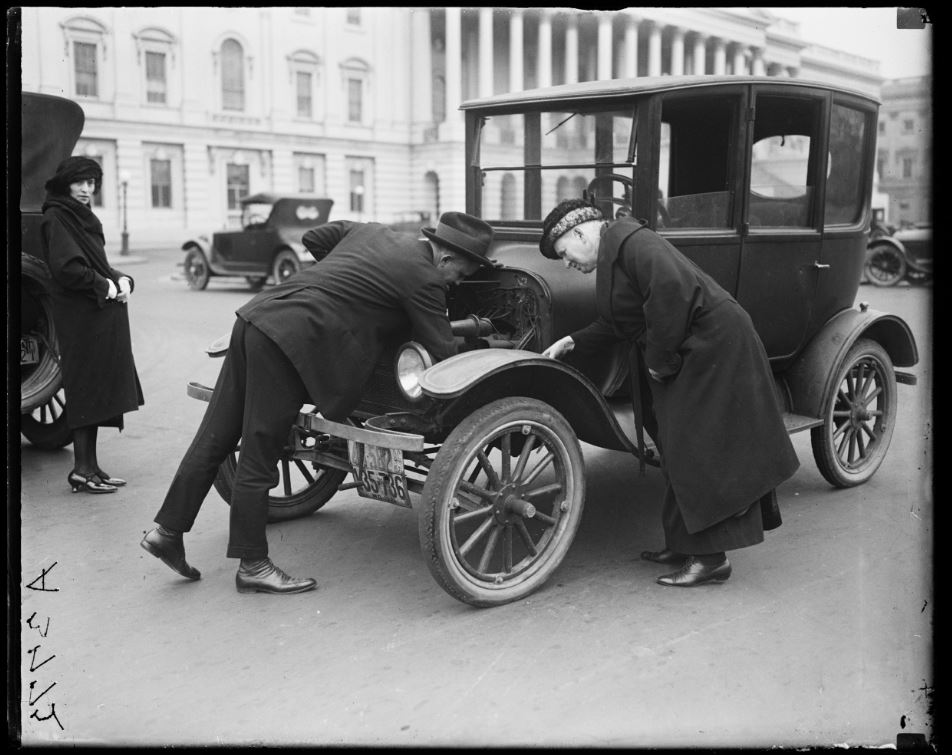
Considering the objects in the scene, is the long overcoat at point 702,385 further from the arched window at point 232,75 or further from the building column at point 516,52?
the arched window at point 232,75

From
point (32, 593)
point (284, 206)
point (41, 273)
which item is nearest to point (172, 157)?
point (284, 206)

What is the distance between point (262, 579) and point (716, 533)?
1993 mm

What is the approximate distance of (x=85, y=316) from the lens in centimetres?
561

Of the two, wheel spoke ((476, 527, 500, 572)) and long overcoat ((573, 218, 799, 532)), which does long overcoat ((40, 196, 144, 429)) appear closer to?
wheel spoke ((476, 527, 500, 572))

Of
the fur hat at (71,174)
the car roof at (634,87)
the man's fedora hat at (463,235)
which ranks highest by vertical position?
the car roof at (634,87)

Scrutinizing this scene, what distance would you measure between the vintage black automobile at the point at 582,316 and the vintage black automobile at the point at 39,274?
185 centimetres

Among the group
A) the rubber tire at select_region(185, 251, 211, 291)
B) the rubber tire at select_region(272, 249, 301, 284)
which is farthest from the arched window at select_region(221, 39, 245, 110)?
the rubber tire at select_region(272, 249, 301, 284)

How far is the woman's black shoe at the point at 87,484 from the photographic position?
5699 millimetres

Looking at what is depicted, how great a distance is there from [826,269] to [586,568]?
2.39 meters

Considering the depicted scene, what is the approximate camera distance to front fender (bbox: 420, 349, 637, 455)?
3.71m

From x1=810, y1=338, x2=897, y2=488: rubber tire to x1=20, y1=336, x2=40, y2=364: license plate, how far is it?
5.10 metres

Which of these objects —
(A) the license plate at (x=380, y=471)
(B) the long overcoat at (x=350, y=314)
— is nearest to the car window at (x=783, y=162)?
(B) the long overcoat at (x=350, y=314)

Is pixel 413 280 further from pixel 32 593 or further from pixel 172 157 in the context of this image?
pixel 172 157
